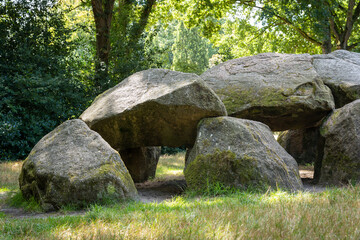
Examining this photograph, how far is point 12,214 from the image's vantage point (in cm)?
500

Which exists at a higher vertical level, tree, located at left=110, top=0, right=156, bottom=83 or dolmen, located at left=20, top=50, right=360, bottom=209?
tree, located at left=110, top=0, right=156, bottom=83

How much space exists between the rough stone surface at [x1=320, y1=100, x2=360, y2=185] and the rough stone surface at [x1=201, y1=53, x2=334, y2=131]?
1.98 ft

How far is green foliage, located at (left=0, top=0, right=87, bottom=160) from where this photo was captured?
431 inches

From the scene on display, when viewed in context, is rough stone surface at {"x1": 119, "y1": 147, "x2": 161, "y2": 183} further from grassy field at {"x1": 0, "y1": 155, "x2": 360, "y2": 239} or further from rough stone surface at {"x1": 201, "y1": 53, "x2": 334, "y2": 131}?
grassy field at {"x1": 0, "y1": 155, "x2": 360, "y2": 239}

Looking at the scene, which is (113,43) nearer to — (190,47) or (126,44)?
(126,44)

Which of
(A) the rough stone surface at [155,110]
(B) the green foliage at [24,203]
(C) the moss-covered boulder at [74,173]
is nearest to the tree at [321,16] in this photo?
(A) the rough stone surface at [155,110]

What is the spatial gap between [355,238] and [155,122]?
4.01 m

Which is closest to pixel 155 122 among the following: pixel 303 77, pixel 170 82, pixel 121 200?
pixel 170 82

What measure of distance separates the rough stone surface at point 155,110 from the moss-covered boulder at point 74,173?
0.85 meters

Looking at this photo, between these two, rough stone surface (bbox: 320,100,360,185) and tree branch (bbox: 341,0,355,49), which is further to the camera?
tree branch (bbox: 341,0,355,49)

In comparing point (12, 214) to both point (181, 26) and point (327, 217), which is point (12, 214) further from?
point (181, 26)

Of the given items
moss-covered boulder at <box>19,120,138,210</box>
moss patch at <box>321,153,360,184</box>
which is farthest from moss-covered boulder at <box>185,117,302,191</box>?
moss-covered boulder at <box>19,120,138,210</box>

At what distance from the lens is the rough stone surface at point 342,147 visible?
6.32m

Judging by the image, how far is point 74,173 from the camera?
5.07 metres
